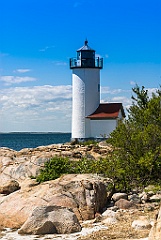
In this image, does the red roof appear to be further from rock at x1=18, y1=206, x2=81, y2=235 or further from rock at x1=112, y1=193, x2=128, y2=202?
rock at x1=18, y1=206, x2=81, y2=235

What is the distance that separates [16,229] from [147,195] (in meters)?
4.11

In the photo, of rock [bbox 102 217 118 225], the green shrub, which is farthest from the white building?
rock [bbox 102 217 118 225]

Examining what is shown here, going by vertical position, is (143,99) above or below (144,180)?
above

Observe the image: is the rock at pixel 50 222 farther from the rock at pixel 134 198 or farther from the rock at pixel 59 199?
the rock at pixel 134 198

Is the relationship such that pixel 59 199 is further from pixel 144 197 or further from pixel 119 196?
pixel 144 197

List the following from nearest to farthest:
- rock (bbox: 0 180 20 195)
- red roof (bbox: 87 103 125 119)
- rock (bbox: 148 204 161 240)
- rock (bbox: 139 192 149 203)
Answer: rock (bbox: 148 204 161 240) < rock (bbox: 139 192 149 203) < rock (bbox: 0 180 20 195) < red roof (bbox: 87 103 125 119)

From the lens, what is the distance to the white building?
35.4 meters

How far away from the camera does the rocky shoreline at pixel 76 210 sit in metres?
9.44

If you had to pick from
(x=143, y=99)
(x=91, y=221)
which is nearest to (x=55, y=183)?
(x=91, y=221)

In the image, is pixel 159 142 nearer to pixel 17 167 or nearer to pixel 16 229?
pixel 16 229

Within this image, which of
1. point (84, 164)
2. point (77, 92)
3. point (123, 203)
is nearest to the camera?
point (123, 203)

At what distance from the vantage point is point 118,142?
13.0m

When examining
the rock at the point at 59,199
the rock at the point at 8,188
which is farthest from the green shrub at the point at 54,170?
the rock at the point at 59,199

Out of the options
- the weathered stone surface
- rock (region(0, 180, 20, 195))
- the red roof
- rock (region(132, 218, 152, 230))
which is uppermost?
the red roof
